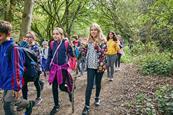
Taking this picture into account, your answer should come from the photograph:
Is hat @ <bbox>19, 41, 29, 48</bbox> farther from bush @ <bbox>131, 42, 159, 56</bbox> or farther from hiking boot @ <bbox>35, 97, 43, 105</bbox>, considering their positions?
bush @ <bbox>131, 42, 159, 56</bbox>

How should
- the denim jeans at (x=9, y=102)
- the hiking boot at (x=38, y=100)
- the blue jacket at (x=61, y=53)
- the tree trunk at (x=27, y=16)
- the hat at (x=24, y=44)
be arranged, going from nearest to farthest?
1. the denim jeans at (x=9, y=102)
2. the blue jacket at (x=61, y=53)
3. the hat at (x=24, y=44)
4. the hiking boot at (x=38, y=100)
5. the tree trunk at (x=27, y=16)

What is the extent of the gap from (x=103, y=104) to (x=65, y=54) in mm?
1954

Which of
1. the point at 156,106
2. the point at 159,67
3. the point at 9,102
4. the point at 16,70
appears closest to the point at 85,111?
the point at 156,106

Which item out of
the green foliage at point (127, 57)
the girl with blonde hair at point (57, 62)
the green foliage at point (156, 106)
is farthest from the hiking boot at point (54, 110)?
the green foliage at point (127, 57)

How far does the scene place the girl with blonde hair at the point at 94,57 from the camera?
809cm

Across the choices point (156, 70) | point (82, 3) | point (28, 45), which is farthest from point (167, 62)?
point (82, 3)

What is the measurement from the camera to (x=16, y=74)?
238 inches

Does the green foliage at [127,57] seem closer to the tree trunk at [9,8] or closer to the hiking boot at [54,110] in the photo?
the tree trunk at [9,8]

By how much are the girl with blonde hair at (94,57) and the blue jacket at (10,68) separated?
93.0 inches

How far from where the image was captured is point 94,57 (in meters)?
8.25

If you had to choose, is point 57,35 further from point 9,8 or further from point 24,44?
point 9,8

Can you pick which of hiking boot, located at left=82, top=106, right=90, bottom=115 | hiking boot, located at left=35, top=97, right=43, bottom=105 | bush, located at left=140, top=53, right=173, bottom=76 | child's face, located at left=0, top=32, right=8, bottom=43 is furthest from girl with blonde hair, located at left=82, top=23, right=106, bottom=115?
bush, located at left=140, top=53, right=173, bottom=76

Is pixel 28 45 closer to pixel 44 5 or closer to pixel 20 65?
pixel 20 65

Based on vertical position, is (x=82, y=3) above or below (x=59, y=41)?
above
